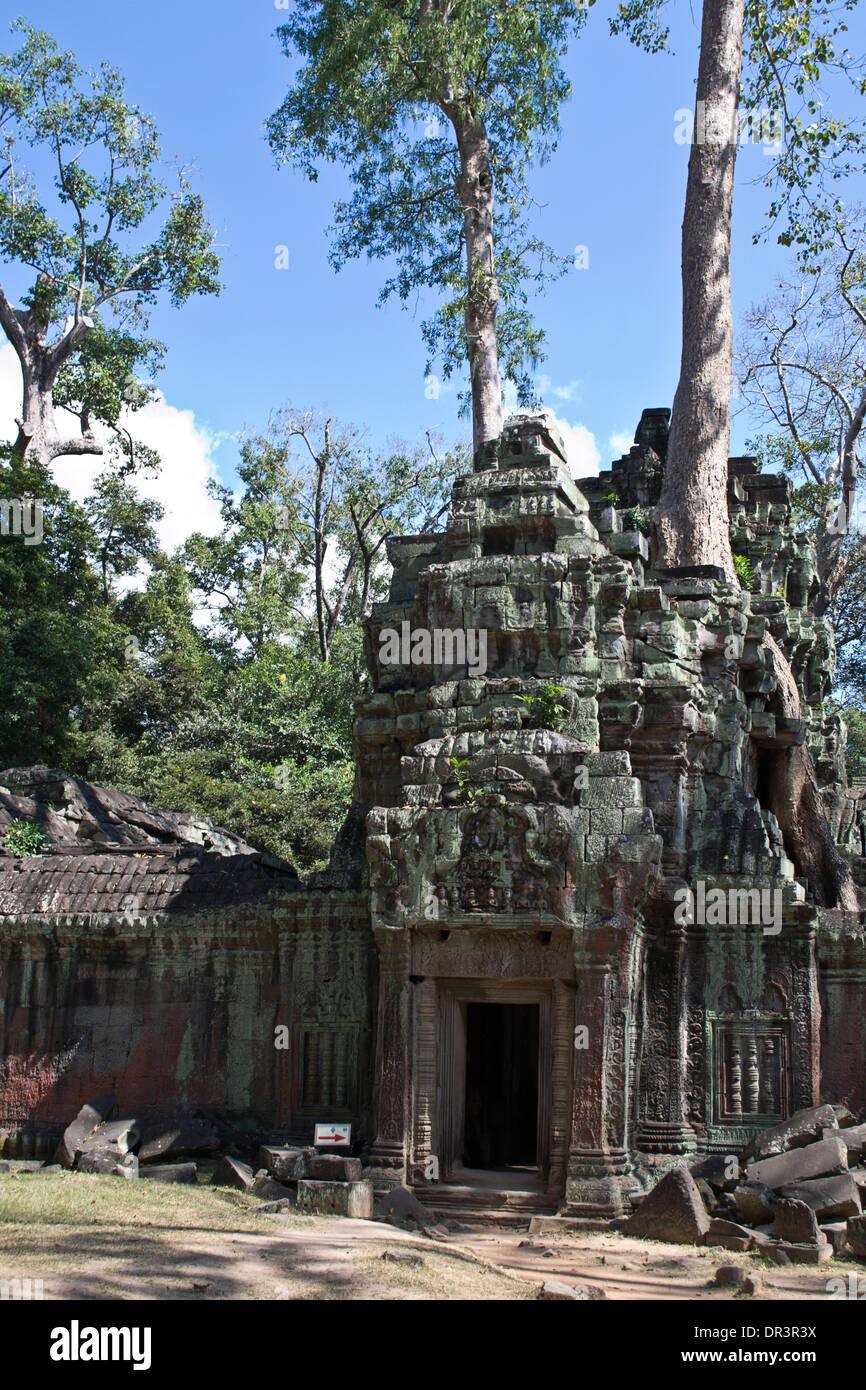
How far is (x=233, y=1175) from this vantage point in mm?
11570

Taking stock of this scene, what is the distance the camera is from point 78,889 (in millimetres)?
14344

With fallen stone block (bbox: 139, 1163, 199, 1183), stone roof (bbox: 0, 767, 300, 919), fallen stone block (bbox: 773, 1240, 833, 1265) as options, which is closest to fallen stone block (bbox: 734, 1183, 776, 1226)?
fallen stone block (bbox: 773, 1240, 833, 1265)

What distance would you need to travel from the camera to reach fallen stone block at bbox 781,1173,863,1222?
382 inches

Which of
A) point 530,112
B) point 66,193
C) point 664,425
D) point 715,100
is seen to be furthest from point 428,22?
point 66,193

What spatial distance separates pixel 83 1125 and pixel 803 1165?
260 inches

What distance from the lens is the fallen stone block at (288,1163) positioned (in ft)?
37.8

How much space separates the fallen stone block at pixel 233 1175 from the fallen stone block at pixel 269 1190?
7 cm

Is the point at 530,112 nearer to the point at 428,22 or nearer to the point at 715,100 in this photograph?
the point at 428,22

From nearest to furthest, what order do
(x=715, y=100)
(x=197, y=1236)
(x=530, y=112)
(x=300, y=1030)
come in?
1. (x=197, y=1236)
2. (x=300, y=1030)
3. (x=715, y=100)
4. (x=530, y=112)

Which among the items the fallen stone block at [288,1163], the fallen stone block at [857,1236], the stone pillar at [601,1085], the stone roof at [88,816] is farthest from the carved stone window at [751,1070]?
the stone roof at [88,816]

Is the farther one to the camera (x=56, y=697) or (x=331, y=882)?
(x=56, y=697)

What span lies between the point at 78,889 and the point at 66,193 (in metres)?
17.9

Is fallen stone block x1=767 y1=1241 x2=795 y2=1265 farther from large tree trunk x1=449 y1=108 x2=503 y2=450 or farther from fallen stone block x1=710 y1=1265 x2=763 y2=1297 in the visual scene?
large tree trunk x1=449 y1=108 x2=503 y2=450

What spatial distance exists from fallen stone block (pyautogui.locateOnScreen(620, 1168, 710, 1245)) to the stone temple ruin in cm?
43
